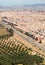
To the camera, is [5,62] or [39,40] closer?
[5,62]

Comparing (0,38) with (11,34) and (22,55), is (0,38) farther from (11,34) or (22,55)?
(22,55)

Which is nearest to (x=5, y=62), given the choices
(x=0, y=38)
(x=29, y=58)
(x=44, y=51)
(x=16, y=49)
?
(x=29, y=58)

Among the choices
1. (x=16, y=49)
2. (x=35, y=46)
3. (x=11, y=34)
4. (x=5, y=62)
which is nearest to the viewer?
(x=5, y=62)

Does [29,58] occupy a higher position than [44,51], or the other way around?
[29,58]

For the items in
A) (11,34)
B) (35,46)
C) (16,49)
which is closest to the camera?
(16,49)

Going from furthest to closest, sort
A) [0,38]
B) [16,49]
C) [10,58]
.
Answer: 1. [0,38]
2. [16,49]
3. [10,58]

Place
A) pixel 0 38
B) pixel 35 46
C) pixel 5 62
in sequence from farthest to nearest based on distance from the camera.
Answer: pixel 0 38, pixel 35 46, pixel 5 62

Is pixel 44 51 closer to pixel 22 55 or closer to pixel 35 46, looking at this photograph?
pixel 35 46

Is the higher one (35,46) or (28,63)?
(28,63)

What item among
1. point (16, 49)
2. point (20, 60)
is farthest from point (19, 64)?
point (16, 49)
